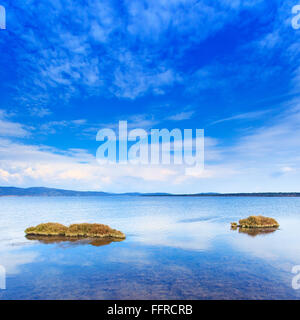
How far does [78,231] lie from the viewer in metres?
33.8

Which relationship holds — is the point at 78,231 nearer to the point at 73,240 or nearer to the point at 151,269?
the point at 73,240

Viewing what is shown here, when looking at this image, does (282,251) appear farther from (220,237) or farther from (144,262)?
(144,262)

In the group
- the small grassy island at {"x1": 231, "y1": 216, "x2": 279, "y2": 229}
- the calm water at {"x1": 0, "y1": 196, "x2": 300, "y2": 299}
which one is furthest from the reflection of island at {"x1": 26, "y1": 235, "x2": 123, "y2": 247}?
the small grassy island at {"x1": 231, "y1": 216, "x2": 279, "y2": 229}

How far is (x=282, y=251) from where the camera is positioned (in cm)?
2509

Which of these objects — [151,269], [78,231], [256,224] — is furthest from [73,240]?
[256,224]

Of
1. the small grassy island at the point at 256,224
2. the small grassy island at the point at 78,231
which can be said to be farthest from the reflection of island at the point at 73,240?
the small grassy island at the point at 256,224

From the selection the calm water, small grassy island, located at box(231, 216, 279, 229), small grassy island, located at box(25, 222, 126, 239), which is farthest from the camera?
small grassy island, located at box(231, 216, 279, 229)

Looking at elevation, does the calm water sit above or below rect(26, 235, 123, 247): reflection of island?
above

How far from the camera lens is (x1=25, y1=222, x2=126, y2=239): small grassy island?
3291 centimetres

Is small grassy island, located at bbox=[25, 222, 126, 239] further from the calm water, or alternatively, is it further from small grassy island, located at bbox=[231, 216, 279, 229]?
small grassy island, located at bbox=[231, 216, 279, 229]

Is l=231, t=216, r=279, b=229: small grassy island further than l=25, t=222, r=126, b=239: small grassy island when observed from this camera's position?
Yes

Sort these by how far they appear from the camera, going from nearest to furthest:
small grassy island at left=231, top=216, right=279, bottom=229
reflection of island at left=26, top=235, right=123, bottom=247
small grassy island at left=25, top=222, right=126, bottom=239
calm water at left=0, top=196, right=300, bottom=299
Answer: calm water at left=0, top=196, right=300, bottom=299
reflection of island at left=26, top=235, right=123, bottom=247
small grassy island at left=25, top=222, right=126, bottom=239
small grassy island at left=231, top=216, right=279, bottom=229
